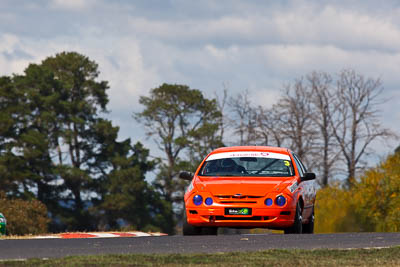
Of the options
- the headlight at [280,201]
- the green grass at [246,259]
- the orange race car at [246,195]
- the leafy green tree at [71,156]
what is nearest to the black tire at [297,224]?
the orange race car at [246,195]

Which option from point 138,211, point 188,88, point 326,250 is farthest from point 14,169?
point 326,250

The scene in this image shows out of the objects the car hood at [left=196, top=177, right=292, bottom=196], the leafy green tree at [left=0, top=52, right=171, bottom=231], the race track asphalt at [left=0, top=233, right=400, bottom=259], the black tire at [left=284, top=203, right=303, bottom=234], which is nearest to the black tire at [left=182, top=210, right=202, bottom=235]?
the car hood at [left=196, top=177, right=292, bottom=196]

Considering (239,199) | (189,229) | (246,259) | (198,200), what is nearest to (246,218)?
(239,199)

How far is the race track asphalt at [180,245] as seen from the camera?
12273 mm

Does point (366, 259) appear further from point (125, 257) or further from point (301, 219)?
point (301, 219)

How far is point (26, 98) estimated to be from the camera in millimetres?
65688

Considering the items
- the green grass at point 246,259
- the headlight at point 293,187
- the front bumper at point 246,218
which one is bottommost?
the green grass at point 246,259

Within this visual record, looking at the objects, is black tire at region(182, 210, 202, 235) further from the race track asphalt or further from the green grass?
the green grass

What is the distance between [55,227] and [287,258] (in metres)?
51.1

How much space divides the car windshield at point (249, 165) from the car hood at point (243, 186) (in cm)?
42

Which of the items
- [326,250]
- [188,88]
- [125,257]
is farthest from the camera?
[188,88]

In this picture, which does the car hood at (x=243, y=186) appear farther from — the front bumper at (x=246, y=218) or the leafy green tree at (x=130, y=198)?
the leafy green tree at (x=130, y=198)

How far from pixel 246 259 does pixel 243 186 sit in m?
4.83

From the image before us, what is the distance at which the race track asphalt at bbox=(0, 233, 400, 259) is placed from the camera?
1227 centimetres
